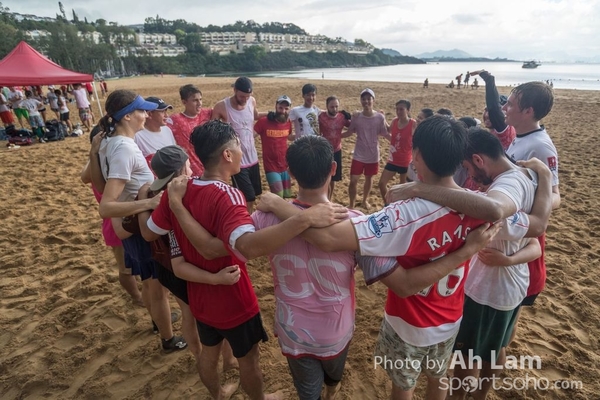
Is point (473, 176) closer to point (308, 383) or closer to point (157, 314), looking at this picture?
point (308, 383)

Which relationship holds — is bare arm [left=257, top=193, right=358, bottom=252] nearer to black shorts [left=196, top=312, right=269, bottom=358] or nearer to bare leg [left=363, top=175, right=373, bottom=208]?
black shorts [left=196, top=312, right=269, bottom=358]

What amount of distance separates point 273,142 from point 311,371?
3.78 metres

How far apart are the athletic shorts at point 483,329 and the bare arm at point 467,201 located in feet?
2.66

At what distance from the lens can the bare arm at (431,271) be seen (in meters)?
1.45

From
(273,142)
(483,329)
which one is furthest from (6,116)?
(483,329)

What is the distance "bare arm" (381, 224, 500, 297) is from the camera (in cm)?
145

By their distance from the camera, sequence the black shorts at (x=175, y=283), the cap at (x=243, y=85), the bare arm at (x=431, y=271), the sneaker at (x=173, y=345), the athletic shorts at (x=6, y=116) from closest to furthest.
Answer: the bare arm at (x=431, y=271) < the black shorts at (x=175, y=283) < the sneaker at (x=173, y=345) < the cap at (x=243, y=85) < the athletic shorts at (x=6, y=116)

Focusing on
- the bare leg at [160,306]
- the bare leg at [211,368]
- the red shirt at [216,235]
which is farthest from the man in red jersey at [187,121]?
the bare leg at [211,368]

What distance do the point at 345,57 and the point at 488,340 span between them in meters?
135

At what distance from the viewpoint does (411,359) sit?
1.73 meters

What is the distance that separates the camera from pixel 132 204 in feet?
6.93

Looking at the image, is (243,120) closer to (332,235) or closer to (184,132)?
(184,132)

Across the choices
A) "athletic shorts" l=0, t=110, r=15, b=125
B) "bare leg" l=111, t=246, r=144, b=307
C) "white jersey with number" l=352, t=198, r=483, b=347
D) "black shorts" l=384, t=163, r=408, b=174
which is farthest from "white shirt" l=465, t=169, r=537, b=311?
"athletic shorts" l=0, t=110, r=15, b=125

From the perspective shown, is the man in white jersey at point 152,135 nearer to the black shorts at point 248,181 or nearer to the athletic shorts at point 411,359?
the black shorts at point 248,181
